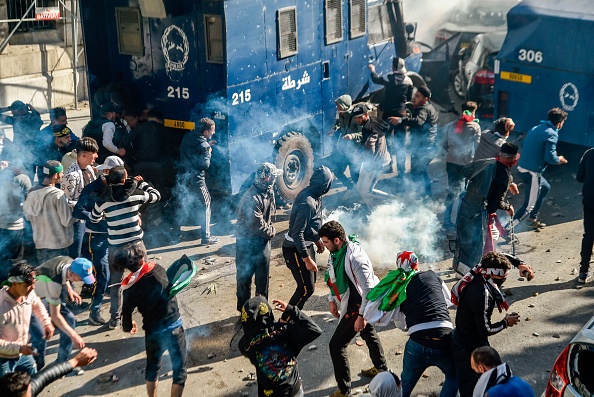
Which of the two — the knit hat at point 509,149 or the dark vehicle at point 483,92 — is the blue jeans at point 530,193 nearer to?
the knit hat at point 509,149

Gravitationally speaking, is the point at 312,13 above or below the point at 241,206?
above

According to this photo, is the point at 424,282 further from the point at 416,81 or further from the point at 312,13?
the point at 416,81

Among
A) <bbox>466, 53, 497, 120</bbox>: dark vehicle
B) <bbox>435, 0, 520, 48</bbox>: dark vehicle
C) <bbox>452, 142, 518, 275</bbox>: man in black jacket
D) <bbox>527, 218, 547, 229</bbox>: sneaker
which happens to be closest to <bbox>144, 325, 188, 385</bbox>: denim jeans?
<bbox>452, 142, 518, 275</bbox>: man in black jacket

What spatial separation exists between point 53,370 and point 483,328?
3.13 meters

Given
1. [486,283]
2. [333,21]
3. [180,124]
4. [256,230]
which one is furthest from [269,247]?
[333,21]

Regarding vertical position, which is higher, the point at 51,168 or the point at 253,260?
the point at 51,168

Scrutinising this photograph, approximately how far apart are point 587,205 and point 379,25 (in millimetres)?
5916

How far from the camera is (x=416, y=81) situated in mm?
14125

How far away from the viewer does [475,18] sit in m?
18.8

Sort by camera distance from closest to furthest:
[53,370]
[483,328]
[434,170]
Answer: [53,370], [483,328], [434,170]

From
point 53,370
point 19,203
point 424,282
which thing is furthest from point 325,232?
point 19,203

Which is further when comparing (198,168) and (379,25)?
(379,25)

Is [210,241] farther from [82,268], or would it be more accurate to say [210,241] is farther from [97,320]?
[82,268]

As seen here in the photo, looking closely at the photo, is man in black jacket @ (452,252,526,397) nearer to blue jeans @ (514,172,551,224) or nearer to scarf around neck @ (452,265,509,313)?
scarf around neck @ (452,265,509,313)
